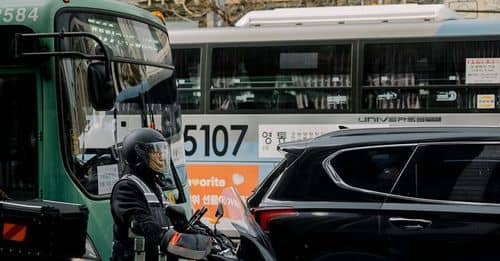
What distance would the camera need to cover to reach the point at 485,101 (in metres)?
9.76

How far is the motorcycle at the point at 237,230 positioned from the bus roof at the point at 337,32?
601 cm

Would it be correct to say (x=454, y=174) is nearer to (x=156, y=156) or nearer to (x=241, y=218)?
(x=241, y=218)

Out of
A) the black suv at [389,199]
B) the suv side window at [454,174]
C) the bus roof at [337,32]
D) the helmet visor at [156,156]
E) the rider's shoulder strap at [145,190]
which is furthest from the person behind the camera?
the bus roof at [337,32]

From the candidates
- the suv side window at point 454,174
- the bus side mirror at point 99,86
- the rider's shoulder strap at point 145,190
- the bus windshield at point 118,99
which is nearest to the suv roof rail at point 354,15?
the bus windshield at point 118,99

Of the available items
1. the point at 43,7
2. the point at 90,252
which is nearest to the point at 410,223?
the point at 90,252

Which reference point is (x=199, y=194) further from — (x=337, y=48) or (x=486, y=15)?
(x=486, y=15)

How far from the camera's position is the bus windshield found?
5.76 m

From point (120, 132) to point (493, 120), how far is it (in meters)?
5.52

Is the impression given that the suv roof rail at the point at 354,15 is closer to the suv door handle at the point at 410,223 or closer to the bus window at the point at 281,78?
the bus window at the point at 281,78

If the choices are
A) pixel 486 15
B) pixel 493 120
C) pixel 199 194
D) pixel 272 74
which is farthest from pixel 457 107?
pixel 486 15

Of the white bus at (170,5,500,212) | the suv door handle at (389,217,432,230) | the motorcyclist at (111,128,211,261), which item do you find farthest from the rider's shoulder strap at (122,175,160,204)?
the white bus at (170,5,500,212)

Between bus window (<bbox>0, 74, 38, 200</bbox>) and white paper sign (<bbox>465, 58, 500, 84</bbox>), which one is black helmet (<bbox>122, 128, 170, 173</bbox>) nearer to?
bus window (<bbox>0, 74, 38, 200</bbox>)

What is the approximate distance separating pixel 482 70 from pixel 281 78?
8.97 feet

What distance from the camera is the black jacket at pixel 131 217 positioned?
431 cm
